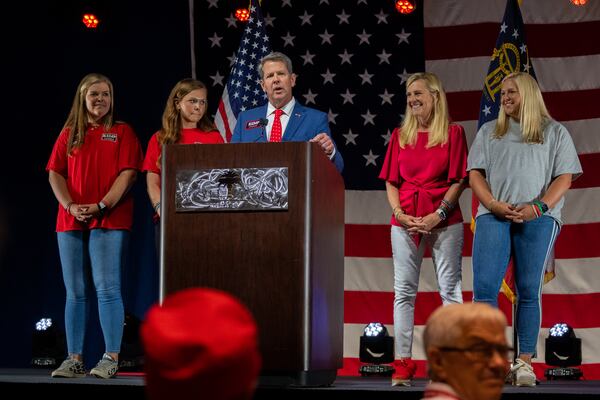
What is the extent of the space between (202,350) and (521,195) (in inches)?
142

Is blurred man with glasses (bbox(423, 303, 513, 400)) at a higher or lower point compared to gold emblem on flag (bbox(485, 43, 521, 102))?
lower

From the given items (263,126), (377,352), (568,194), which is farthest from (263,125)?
(568,194)

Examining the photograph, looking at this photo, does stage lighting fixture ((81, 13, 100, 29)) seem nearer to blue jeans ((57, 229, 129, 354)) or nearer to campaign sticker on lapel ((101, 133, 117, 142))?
campaign sticker on lapel ((101, 133, 117, 142))

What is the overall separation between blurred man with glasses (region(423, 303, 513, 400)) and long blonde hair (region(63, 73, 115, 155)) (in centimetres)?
348

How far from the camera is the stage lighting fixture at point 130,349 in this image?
5.93 m

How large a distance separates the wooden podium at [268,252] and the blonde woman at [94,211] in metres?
1.03

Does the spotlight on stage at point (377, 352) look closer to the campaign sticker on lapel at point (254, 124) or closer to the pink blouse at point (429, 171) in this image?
the pink blouse at point (429, 171)

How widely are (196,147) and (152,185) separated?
1329 millimetres

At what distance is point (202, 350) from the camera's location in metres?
0.96

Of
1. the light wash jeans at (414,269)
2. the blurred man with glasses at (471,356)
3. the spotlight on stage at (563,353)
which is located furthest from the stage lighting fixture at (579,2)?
the blurred man with glasses at (471,356)

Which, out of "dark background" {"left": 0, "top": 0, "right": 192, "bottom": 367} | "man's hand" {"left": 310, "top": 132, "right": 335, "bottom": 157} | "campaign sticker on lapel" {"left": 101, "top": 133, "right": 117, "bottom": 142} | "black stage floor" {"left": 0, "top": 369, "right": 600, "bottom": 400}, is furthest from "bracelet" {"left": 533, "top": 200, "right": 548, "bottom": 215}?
"dark background" {"left": 0, "top": 0, "right": 192, "bottom": 367}

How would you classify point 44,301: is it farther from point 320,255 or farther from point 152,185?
point 320,255

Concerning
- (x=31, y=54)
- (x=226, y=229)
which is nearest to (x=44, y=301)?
(x=31, y=54)

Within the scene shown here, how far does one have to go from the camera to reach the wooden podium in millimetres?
3461
